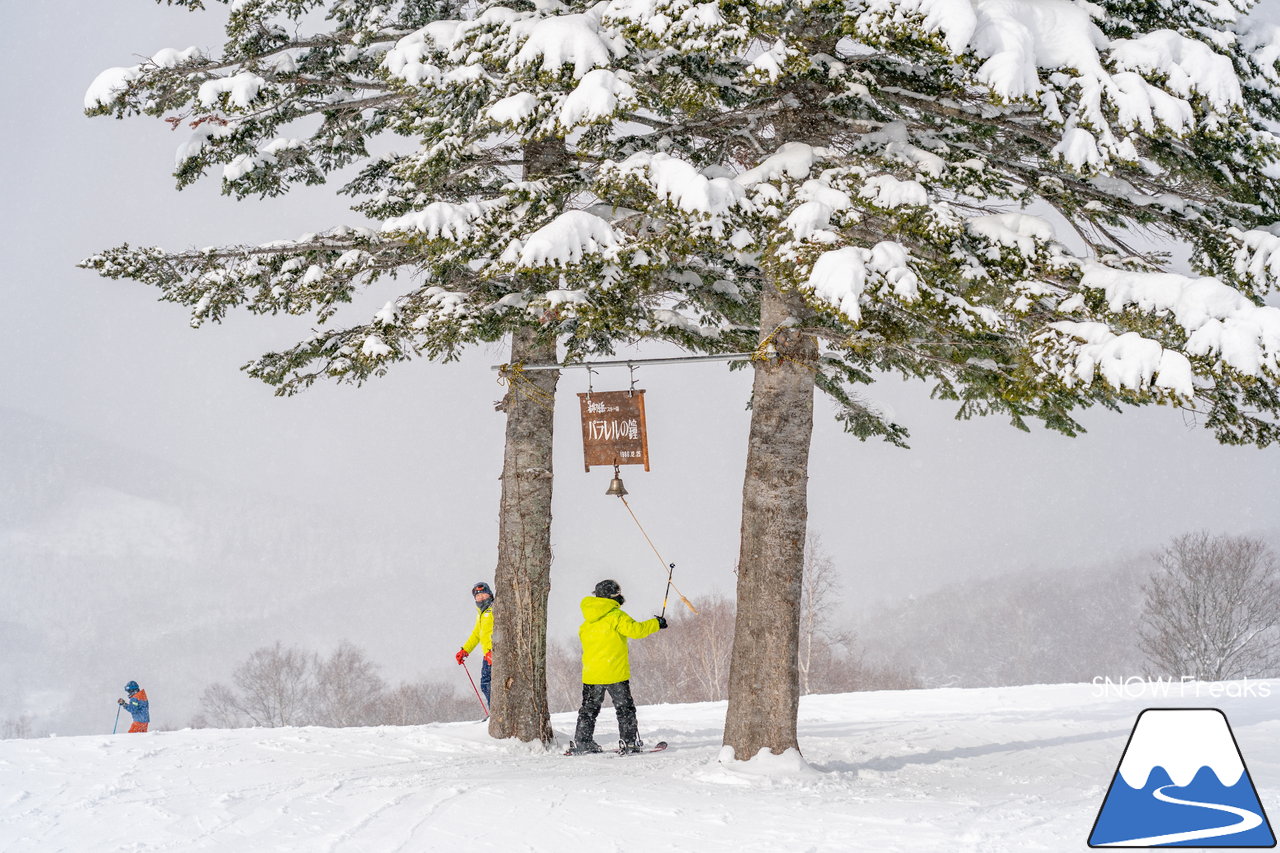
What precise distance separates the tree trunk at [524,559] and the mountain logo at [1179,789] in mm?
6455

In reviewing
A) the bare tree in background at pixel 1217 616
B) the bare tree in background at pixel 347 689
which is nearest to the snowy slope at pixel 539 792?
the bare tree in background at pixel 1217 616

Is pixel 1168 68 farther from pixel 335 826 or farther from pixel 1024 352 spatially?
pixel 335 826

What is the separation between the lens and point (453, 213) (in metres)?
9.06

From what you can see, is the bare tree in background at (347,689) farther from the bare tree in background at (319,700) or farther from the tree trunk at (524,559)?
the tree trunk at (524,559)

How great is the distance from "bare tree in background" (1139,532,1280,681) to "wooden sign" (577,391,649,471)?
29.2 metres

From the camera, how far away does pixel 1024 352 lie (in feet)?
24.5

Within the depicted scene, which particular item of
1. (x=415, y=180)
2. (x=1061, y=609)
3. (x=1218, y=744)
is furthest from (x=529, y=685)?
(x=1061, y=609)

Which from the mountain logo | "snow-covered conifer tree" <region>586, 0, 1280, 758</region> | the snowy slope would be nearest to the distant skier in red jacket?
the snowy slope

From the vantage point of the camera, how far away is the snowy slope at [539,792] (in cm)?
595

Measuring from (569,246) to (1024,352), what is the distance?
3605mm

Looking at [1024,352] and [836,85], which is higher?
[836,85]

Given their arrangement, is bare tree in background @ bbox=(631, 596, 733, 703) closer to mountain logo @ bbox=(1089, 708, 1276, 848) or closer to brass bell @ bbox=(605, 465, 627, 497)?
brass bell @ bbox=(605, 465, 627, 497)

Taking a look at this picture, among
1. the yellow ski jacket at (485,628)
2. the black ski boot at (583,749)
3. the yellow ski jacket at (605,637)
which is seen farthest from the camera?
the yellow ski jacket at (485,628)

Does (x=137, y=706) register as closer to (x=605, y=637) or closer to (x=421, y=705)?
(x=605, y=637)
